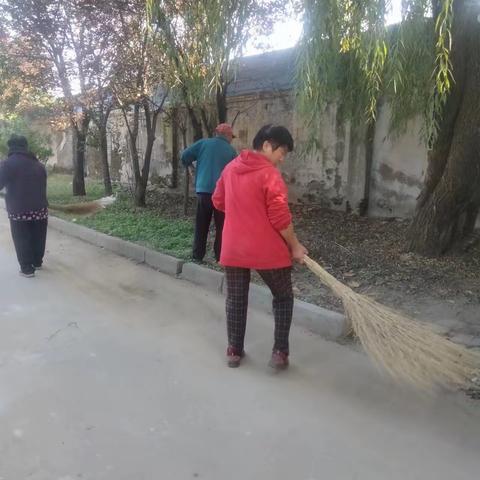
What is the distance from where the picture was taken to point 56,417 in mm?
3002

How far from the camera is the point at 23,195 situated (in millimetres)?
6105

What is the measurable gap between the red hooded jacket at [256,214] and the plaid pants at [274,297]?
0.10 metres

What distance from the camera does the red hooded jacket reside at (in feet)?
11.0

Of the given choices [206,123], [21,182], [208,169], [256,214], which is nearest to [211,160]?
[208,169]

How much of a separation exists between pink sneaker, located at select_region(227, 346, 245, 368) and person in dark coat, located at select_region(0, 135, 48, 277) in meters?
3.35

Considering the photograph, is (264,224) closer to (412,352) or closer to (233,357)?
(233,357)

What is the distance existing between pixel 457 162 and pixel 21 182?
4945 millimetres

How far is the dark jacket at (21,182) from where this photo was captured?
6059 millimetres

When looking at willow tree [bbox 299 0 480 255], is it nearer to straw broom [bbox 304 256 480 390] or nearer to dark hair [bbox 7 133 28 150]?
straw broom [bbox 304 256 480 390]

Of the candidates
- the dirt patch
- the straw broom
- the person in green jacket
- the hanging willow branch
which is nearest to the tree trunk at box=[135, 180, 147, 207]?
the dirt patch

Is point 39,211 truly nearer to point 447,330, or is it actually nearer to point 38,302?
point 38,302

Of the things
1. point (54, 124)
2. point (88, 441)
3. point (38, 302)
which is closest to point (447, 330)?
point (88, 441)

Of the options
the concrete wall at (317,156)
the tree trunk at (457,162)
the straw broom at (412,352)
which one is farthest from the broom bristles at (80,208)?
the straw broom at (412,352)

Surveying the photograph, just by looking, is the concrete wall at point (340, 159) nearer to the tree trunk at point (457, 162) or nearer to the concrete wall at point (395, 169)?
the concrete wall at point (395, 169)
